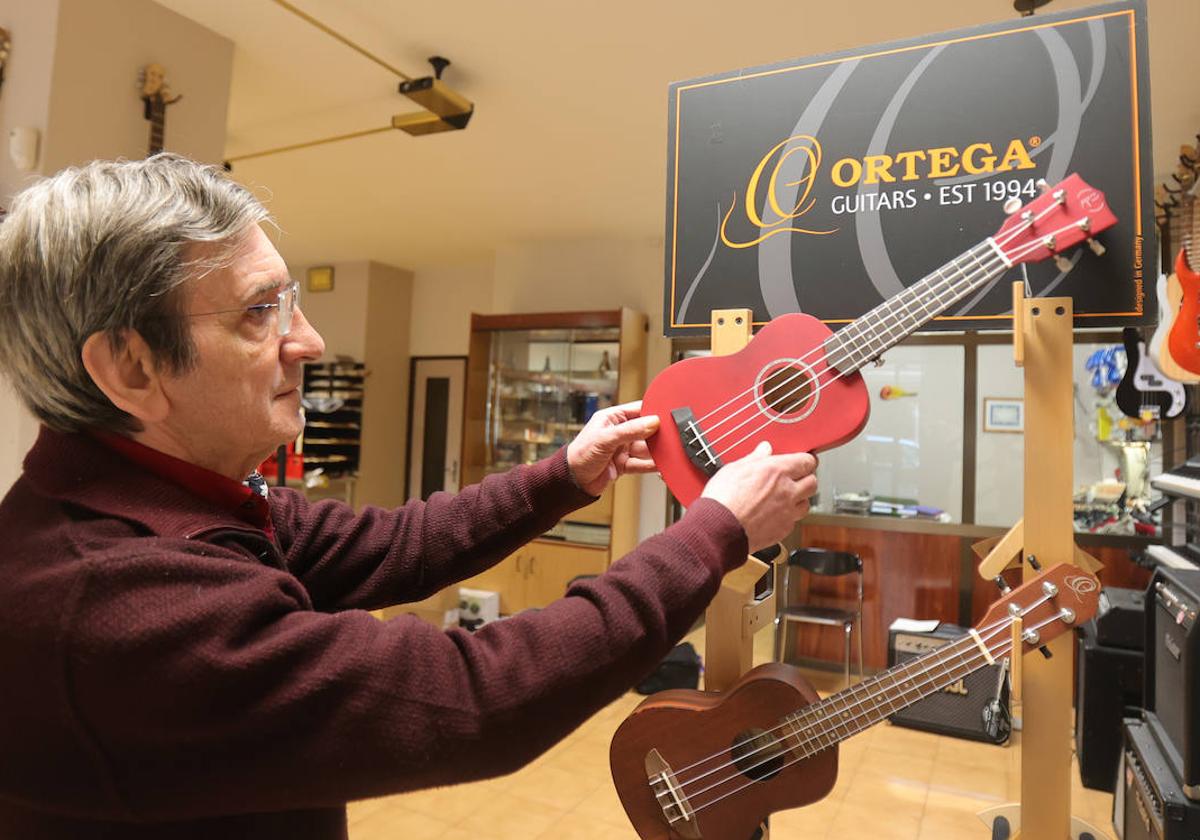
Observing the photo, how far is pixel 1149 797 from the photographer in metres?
1.72

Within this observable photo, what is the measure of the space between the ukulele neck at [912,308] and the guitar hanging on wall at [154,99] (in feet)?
9.45

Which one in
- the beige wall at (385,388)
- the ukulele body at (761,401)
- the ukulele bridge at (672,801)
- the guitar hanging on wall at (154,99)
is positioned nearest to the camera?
the ukulele body at (761,401)

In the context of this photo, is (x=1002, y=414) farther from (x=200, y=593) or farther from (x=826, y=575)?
(x=200, y=593)

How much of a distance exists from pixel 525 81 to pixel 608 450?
9.33 feet

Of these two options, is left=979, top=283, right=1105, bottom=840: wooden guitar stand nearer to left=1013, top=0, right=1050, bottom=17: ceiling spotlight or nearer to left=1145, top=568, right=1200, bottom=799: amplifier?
left=1145, top=568, right=1200, bottom=799: amplifier

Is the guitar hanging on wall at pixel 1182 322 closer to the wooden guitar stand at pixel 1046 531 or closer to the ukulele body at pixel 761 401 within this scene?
the wooden guitar stand at pixel 1046 531

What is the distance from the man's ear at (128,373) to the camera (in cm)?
79

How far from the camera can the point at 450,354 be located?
288 inches

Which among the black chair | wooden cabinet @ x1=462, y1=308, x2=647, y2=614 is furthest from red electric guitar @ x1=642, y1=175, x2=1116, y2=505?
wooden cabinet @ x1=462, y1=308, x2=647, y2=614

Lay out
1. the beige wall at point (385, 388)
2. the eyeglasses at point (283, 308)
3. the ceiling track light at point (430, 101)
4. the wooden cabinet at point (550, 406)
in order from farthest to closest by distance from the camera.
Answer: the beige wall at point (385, 388)
the wooden cabinet at point (550, 406)
the ceiling track light at point (430, 101)
the eyeglasses at point (283, 308)

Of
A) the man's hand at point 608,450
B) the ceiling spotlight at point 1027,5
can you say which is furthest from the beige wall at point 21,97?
the ceiling spotlight at point 1027,5

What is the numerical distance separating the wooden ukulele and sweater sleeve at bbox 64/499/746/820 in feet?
1.71

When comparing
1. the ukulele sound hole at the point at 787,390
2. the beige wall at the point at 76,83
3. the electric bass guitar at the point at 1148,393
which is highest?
the beige wall at the point at 76,83

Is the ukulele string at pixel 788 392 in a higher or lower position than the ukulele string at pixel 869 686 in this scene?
higher
